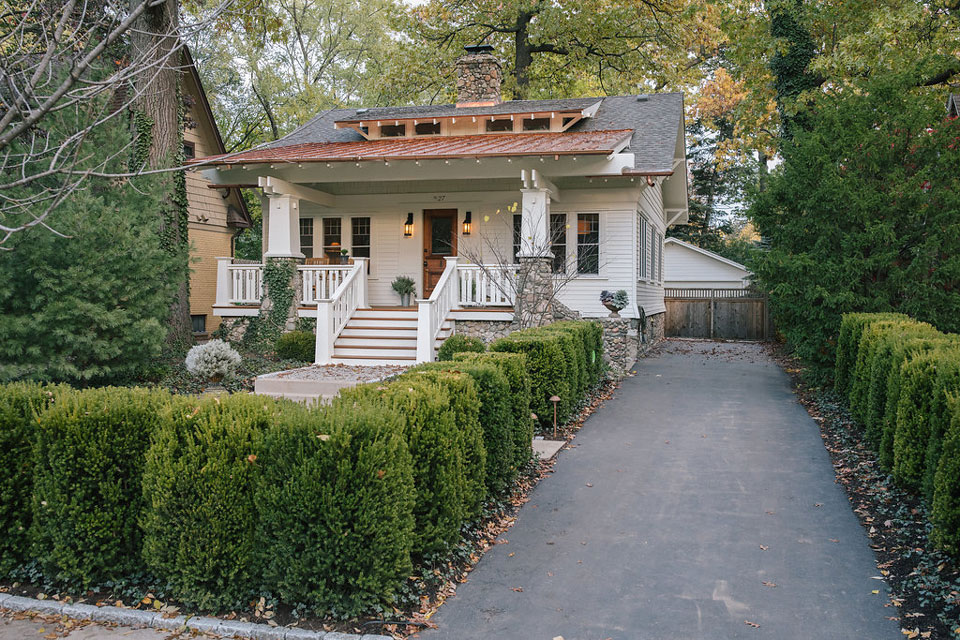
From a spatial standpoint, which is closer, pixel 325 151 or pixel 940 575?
pixel 940 575

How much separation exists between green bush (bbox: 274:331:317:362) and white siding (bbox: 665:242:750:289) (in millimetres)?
18639

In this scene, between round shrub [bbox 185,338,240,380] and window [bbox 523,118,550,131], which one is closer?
round shrub [bbox 185,338,240,380]

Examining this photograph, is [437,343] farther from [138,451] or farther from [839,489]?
[138,451]

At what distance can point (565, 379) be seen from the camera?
905 centimetres

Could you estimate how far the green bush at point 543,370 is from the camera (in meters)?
8.57

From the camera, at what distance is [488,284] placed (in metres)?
13.0

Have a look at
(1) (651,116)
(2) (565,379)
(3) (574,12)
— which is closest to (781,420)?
(2) (565,379)

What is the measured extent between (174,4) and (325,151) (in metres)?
3.73

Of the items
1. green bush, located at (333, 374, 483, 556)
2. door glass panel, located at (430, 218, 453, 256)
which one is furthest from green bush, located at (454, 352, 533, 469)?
door glass panel, located at (430, 218, 453, 256)

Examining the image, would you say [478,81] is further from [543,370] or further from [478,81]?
[543,370]

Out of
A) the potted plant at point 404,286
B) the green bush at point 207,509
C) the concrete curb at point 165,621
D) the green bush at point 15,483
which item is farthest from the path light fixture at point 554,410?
the potted plant at point 404,286

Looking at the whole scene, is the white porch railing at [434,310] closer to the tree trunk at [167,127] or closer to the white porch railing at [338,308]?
the white porch railing at [338,308]

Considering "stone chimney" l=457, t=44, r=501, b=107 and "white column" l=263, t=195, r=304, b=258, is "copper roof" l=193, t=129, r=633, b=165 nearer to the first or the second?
"white column" l=263, t=195, r=304, b=258

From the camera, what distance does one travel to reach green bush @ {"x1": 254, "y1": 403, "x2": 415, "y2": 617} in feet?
12.3
